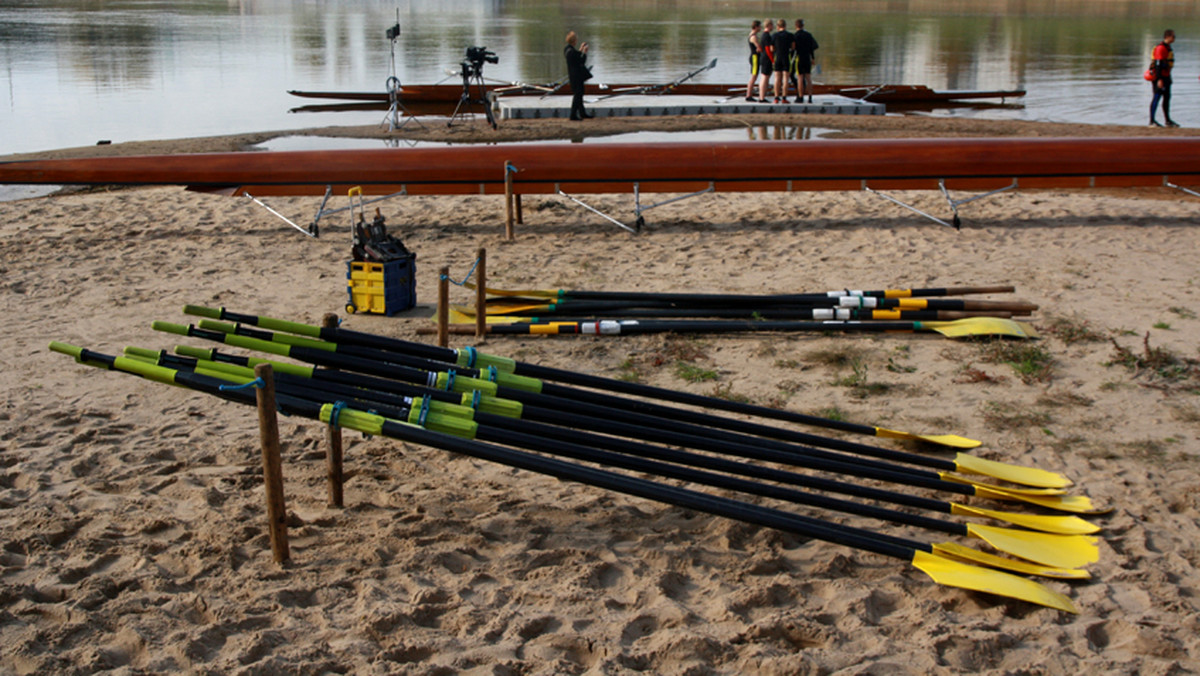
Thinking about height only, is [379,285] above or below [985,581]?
above

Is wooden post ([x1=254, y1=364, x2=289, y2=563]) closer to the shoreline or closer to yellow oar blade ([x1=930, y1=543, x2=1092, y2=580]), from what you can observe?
yellow oar blade ([x1=930, y1=543, x2=1092, y2=580])

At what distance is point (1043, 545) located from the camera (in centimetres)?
332

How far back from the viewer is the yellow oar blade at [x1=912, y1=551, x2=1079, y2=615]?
2.99 meters

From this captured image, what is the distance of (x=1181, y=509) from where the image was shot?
11.9 ft

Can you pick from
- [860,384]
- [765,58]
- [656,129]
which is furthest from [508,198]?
[765,58]

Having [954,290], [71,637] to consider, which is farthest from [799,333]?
[71,637]

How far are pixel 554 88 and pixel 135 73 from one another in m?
11.7

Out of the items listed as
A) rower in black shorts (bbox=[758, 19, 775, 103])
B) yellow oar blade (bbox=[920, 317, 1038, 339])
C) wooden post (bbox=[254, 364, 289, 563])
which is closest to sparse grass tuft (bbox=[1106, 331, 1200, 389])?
yellow oar blade (bbox=[920, 317, 1038, 339])

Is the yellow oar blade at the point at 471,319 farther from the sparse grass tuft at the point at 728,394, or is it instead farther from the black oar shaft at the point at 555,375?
the black oar shaft at the point at 555,375

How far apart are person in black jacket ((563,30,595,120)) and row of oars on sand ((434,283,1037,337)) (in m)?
9.19

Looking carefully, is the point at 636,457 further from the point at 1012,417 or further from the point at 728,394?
the point at 1012,417

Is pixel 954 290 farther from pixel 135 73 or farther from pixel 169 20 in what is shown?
pixel 169 20

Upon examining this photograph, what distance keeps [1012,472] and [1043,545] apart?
0.57 m

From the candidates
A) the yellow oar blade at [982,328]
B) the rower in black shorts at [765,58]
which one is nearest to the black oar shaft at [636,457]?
the yellow oar blade at [982,328]
